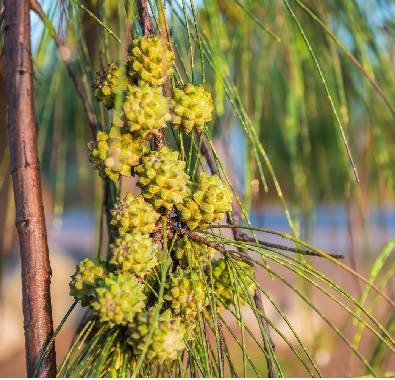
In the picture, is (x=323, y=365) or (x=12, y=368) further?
(x=12, y=368)

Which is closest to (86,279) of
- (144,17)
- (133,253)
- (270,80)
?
(133,253)

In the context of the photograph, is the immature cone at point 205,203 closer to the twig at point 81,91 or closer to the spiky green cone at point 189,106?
the spiky green cone at point 189,106

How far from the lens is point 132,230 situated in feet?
0.98

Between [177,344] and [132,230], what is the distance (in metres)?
0.06

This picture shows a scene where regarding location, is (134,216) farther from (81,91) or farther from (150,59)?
(81,91)

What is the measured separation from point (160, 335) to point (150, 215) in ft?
0.20

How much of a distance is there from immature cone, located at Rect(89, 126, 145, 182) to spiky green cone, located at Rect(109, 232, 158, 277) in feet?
0.12

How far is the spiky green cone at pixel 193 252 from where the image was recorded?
312mm

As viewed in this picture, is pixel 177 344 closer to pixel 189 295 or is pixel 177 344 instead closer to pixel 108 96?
pixel 189 295

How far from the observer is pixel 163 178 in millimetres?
296

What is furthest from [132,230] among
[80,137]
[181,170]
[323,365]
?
[323,365]

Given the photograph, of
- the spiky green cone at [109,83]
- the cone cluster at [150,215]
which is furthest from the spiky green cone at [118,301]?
the spiky green cone at [109,83]

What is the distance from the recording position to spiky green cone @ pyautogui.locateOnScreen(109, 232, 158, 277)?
288 mm

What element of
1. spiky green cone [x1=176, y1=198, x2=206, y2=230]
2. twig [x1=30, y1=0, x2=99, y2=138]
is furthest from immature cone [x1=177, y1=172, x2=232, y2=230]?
twig [x1=30, y1=0, x2=99, y2=138]
